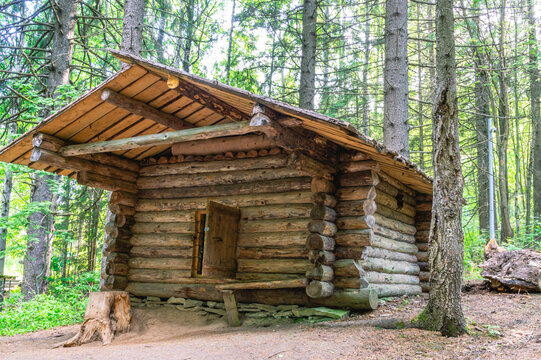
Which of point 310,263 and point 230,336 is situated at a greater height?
point 310,263

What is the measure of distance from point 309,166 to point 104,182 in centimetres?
459

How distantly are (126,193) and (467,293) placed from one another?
7.96m

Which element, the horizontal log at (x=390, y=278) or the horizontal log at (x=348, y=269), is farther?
the horizontal log at (x=390, y=278)

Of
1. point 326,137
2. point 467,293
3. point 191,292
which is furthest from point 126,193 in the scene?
point 467,293

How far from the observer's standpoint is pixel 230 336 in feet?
22.7

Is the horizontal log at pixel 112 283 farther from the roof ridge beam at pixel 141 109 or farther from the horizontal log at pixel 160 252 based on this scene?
the roof ridge beam at pixel 141 109

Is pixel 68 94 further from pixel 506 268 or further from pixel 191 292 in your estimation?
pixel 506 268

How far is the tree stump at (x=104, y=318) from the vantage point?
7703 mm

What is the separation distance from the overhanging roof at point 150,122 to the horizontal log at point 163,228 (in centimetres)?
161

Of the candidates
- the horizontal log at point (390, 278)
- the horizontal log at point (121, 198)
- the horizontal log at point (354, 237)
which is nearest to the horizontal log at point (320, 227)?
the horizontal log at point (354, 237)

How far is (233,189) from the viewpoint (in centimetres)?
898

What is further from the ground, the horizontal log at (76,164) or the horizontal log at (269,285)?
the horizontal log at (76,164)

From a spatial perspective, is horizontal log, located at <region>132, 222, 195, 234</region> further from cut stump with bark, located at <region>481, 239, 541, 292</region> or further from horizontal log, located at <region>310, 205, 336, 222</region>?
cut stump with bark, located at <region>481, 239, 541, 292</region>

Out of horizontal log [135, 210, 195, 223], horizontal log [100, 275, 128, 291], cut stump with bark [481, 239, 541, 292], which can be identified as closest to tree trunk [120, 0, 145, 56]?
horizontal log [135, 210, 195, 223]
